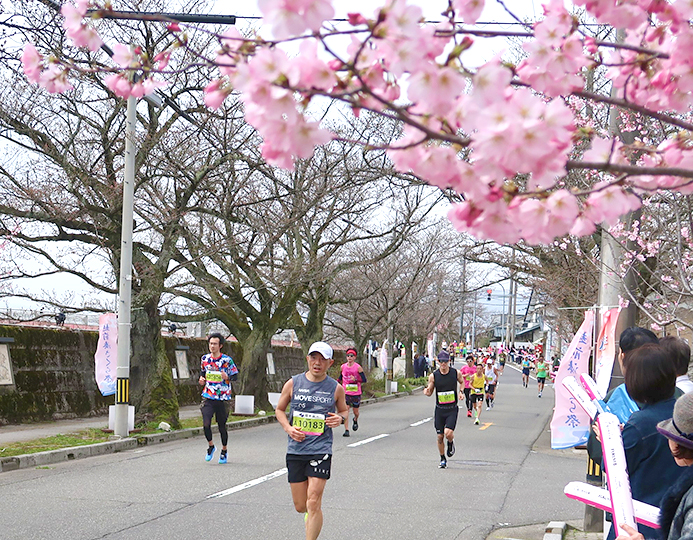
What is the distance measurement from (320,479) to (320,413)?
596 mm

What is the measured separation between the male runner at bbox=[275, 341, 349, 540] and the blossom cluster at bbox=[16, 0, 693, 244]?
4.64 metres

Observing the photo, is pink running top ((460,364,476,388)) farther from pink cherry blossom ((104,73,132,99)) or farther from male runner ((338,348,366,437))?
pink cherry blossom ((104,73,132,99))

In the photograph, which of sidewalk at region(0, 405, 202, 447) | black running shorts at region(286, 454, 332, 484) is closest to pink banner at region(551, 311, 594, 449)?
black running shorts at region(286, 454, 332, 484)

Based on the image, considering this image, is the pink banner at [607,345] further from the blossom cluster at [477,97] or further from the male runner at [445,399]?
the blossom cluster at [477,97]

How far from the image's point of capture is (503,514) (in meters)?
8.70

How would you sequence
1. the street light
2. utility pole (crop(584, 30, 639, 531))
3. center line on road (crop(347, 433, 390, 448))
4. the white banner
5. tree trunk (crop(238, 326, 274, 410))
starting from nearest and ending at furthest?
the white banner
utility pole (crop(584, 30, 639, 531))
the street light
center line on road (crop(347, 433, 390, 448))
tree trunk (crop(238, 326, 274, 410))

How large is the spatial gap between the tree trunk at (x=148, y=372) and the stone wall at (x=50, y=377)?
2.71m

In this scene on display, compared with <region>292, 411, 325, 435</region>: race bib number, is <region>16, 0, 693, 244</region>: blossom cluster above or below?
above

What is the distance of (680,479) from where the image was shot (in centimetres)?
289

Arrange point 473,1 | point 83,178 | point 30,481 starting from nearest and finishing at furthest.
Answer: point 473,1 → point 30,481 → point 83,178

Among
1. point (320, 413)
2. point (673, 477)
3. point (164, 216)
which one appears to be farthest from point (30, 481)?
point (673, 477)

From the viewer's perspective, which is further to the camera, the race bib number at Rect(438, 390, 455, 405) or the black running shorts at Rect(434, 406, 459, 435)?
the race bib number at Rect(438, 390, 455, 405)

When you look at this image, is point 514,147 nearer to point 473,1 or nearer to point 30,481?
point 473,1

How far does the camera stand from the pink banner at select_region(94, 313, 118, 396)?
15.1 m
